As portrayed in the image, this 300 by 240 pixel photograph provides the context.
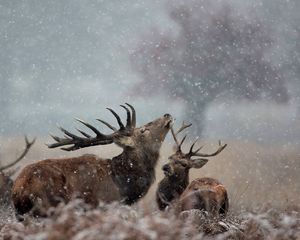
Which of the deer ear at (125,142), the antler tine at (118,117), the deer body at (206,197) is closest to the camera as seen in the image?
the antler tine at (118,117)

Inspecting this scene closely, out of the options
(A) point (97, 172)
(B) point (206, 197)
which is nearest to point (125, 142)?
(A) point (97, 172)

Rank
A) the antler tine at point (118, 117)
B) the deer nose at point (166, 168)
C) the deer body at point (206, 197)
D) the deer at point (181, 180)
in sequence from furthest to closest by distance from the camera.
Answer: the deer nose at point (166, 168), the deer at point (181, 180), the deer body at point (206, 197), the antler tine at point (118, 117)

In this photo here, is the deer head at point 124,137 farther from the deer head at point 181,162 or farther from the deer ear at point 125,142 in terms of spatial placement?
the deer head at point 181,162

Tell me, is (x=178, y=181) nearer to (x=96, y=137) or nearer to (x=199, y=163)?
(x=199, y=163)

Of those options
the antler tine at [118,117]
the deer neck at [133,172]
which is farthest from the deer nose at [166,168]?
the antler tine at [118,117]

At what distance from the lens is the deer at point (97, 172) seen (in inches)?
252

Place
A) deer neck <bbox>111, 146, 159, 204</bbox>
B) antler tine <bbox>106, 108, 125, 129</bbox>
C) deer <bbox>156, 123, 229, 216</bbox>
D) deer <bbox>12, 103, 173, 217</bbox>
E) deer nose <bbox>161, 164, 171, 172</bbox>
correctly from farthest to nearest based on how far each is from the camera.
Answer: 1. deer nose <bbox>161, 164, 171, 172</bbox>
2. deer <bbox>156, 123, 229, 216</bbox>
3. antler tine <bbox>106, 108, 125, 129</bbox>
4. deer neck <bbox>111, 146, 159, 204</bbox>
5. deer <bbox>12, 103, 173, 217</bbox>

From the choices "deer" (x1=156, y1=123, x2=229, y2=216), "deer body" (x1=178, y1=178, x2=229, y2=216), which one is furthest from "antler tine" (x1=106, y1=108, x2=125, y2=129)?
"deer" (x1=156, y1=123, x2=229, y2=216)

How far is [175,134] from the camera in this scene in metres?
12.0

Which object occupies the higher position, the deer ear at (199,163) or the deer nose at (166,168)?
the deer ear at (199,163)

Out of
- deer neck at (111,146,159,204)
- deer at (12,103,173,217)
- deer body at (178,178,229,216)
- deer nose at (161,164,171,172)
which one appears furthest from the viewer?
deer nose at (161,164,171,172)

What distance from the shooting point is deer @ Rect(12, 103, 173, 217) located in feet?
21.0

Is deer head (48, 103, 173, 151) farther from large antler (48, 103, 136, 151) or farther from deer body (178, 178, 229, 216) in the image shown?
deer body (178, 178, 229, 216)

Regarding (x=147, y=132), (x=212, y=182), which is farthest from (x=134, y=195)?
(x=212, y=182)
